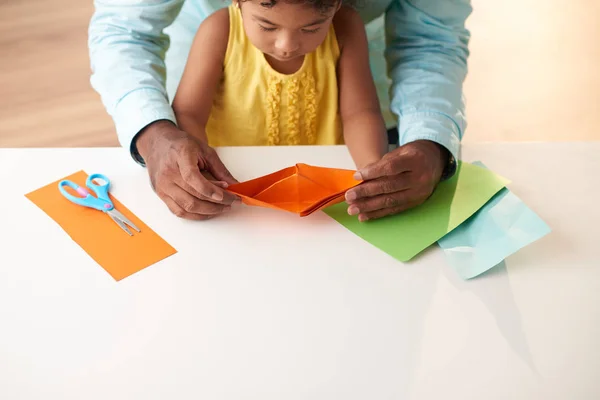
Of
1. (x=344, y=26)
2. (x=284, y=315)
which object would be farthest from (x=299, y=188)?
(x=344, y=26)

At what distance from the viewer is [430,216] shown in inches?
34.9

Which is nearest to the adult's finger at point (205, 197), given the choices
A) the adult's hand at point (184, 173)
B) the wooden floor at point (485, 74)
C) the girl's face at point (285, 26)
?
the adult's hand at point (184, 173)

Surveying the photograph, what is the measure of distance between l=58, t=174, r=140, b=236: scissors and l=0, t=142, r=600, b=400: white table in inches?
0.9

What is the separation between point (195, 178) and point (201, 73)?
254 mm

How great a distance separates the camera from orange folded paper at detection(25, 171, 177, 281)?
2.57ft

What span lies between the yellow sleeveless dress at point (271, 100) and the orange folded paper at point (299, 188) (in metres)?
0.24

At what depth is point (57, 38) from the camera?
237 centimetres

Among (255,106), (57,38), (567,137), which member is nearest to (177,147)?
(255,106)

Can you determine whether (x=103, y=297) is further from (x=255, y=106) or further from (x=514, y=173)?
(x=514, y=173)

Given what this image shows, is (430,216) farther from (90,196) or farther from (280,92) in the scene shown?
(90,196)

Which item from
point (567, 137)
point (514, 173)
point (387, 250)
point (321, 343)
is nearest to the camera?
point (321, 343)

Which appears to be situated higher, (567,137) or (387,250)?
(387,250)

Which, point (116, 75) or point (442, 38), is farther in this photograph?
point (442, 38)

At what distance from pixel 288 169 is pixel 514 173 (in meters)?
0.34
